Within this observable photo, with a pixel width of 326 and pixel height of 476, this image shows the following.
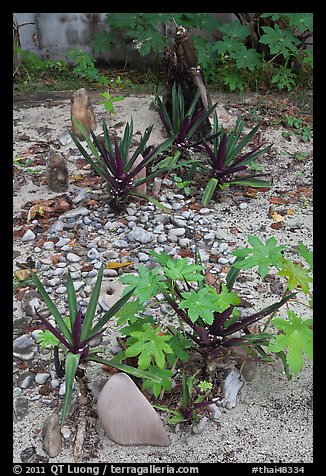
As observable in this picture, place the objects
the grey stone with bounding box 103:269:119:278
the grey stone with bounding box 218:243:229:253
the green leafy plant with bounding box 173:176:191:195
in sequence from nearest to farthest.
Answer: the grey stone with bounding box 103:269:119:278 → the grey stone with bounding box 218:243:229:253 → the green leafy plant with bounding box 173:176:191:195

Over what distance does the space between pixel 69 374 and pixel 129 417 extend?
28 centimetres

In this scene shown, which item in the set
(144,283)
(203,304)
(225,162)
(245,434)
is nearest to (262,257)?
(203,304)

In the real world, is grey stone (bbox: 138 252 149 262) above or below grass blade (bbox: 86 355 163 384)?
below

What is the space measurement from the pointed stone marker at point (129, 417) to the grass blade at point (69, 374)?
18cm

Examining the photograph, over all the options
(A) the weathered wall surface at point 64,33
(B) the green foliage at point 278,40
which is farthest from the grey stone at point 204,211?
(A) the weathered wall surface at point 64,33

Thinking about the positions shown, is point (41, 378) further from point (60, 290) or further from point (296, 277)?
point (296, 277)

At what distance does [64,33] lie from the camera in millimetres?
5359

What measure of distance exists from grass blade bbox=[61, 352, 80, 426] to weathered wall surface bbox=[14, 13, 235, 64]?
12.8ft

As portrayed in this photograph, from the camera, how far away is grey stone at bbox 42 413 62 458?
6.72 ft

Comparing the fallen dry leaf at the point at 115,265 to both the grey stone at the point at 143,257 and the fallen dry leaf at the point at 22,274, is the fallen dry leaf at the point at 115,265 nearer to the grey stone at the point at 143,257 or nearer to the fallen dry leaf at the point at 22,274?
the grey stone at the point at 143,257

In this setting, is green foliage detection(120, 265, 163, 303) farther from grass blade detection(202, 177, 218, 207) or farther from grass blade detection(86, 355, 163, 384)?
grass blade detection(202, 177, 218, 207)

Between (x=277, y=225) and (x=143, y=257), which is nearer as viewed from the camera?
(x=143, y=257)

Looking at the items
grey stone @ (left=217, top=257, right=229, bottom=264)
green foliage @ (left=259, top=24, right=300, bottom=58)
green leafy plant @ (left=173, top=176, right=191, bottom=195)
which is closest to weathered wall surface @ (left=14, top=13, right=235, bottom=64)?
green foliage @ (left=259, top=24, right=300, bottom=58)

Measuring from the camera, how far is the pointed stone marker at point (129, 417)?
2.06m
